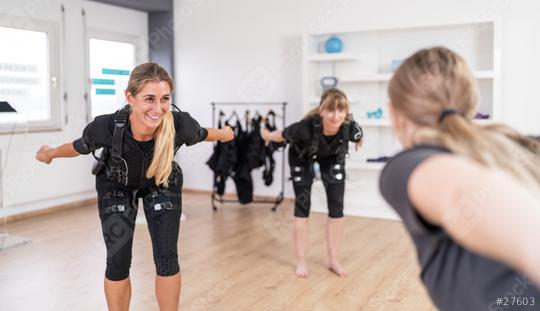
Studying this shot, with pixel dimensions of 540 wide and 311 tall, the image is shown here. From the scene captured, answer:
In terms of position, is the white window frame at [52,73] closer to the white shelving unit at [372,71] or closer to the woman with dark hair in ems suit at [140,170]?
the white shelving unit at [372,71]

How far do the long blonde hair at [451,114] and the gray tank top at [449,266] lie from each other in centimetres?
5

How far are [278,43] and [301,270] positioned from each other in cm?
327

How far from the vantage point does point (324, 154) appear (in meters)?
3.57

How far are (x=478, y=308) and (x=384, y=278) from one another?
267 centimetres

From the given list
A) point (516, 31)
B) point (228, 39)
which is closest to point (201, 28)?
point (228, 39)

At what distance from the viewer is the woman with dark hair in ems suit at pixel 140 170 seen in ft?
7.55

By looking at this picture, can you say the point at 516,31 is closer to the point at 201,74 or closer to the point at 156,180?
the point at 201,74

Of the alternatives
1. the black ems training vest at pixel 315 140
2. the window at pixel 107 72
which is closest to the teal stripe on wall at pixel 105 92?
the window at pixel 107 72

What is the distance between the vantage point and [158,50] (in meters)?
6.81

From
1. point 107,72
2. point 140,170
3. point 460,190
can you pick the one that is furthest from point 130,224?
point 107,72

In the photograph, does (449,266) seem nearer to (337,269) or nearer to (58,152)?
(58,152)

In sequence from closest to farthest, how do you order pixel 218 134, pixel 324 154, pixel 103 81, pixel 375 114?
pixel 218 134 → pixel 324 154 → pixel 375 114 → pixel 103 81

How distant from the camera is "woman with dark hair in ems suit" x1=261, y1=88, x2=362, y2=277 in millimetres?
3371

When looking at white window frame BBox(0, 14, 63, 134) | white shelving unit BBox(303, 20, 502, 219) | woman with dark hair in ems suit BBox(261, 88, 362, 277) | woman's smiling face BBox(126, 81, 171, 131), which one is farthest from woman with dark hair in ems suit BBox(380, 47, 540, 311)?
white window frame BBox(0, 14, 63, 134)
